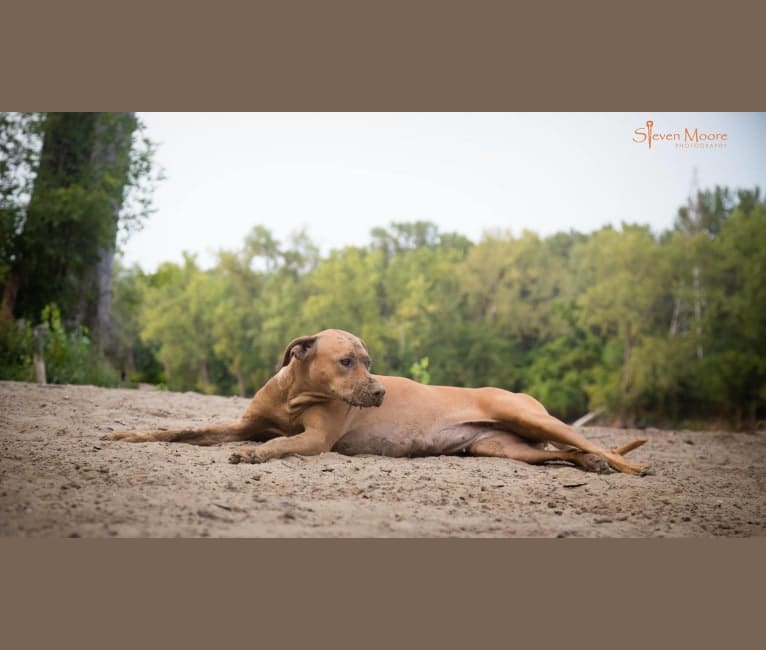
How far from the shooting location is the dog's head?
17.6 feet

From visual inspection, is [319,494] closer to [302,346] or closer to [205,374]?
[302,346]

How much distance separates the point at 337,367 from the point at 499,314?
15507 millimetres

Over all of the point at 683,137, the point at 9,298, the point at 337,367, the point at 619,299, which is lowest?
the point at 337,367

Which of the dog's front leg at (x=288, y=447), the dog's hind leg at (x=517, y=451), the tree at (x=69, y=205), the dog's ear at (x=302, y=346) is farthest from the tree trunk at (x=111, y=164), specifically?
the dog's hind leg at (x=517, y=451)

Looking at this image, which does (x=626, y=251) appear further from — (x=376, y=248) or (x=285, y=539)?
(x=285, y=539)

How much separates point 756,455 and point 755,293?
444 cm

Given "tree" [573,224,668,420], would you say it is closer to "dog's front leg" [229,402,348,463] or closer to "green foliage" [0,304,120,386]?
"green foliage" [0,304,120,386]

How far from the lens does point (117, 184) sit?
33.6ft

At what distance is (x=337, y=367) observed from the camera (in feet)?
17.9

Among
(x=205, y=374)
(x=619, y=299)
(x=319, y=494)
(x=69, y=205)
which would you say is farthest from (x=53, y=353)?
(x=619, y=299)

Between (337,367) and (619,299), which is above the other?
(619,299)

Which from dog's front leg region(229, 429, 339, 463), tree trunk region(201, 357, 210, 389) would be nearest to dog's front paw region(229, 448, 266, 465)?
dog's front leg region(229, 429, 339, 463)

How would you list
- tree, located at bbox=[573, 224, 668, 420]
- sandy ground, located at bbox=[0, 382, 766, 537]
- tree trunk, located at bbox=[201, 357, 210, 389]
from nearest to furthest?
sandy ground, located at bbox=[0, 382, 766, 537]
tree trunk, located at bbox=[201, 357, 210, 389]
tree, located at bbox=[573, 224, 668, 420]

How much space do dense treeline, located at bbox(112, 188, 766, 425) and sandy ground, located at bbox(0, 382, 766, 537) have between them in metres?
6.95
